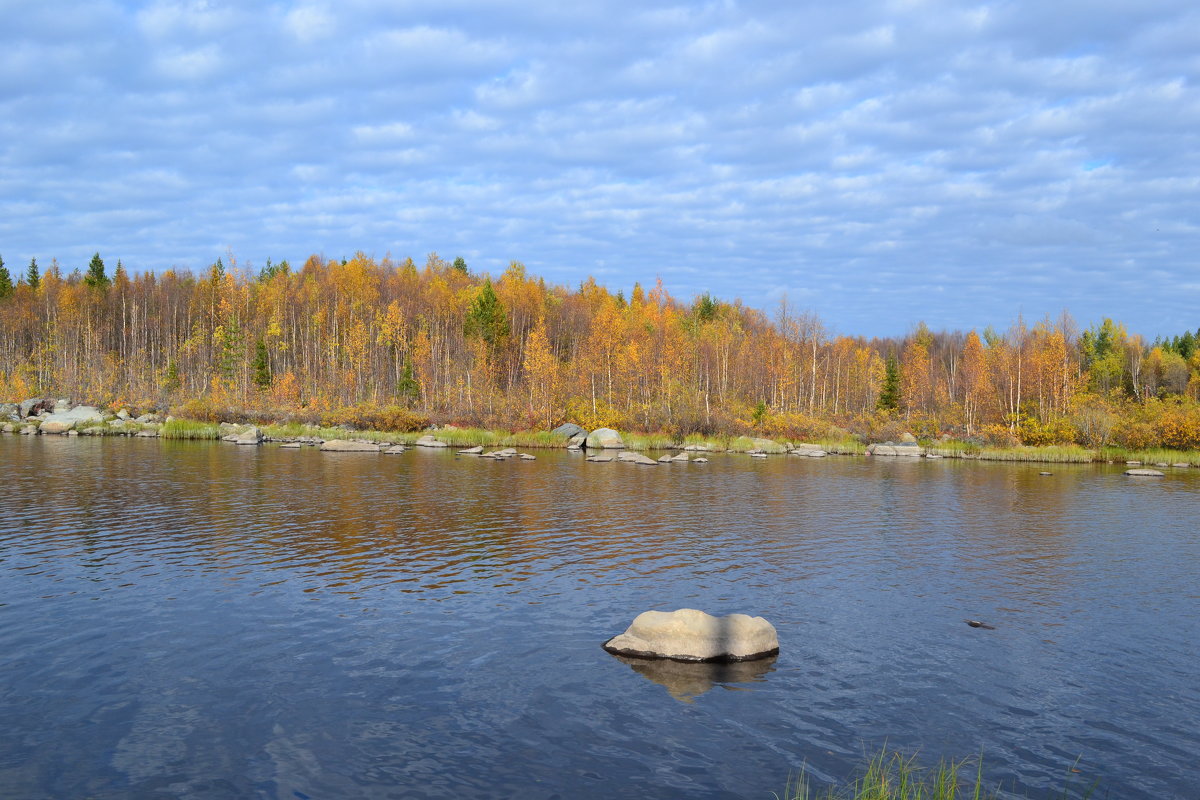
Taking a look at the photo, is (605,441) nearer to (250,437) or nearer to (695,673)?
(250,437)

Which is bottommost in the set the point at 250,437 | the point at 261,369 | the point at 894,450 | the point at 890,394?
the point at 894,450

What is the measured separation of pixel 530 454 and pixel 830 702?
189ft

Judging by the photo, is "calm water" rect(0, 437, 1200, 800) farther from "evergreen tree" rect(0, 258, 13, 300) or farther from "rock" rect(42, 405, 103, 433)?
"evergreen tree" rect(0, 258, 13, 300)

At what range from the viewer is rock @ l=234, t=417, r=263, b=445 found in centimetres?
7694

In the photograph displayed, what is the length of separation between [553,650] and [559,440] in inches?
2545

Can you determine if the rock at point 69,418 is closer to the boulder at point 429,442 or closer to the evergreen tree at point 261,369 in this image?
the evergreen tree at point 261,369

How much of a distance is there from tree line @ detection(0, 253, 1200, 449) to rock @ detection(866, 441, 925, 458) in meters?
7.80

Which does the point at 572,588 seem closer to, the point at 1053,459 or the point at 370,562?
the point at 370,562

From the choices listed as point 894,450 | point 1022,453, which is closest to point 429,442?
point 894,450

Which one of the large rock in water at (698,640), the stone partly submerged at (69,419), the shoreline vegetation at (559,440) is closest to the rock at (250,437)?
the shoreline vegetation at (559,440)

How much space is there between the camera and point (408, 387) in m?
98.8

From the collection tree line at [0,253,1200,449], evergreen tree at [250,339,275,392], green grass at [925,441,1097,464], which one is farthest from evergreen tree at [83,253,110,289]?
green grass at [925,441,1097,464]

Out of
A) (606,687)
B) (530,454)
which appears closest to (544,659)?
(606,687)

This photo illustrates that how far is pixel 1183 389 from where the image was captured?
111 metres
